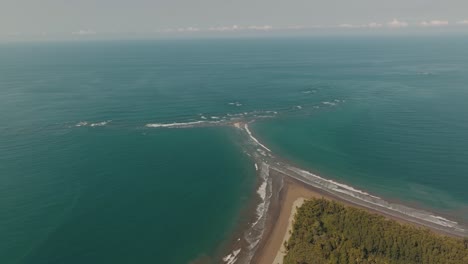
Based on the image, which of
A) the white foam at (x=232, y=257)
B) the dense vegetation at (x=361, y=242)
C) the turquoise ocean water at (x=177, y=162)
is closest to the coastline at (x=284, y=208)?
the white foam at (x=232, y=257)

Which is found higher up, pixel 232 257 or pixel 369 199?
pixel 369 199

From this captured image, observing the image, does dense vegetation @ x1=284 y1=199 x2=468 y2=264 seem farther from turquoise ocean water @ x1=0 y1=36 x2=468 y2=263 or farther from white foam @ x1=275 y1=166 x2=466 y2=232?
turquoise ocean water @ x1=0 y1=36 x2=468 y2=263

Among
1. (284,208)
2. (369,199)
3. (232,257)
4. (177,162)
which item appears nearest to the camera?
(232,257)

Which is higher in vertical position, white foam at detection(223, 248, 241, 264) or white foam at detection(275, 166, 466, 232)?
white foam at detection(275, 166, 466, 232)

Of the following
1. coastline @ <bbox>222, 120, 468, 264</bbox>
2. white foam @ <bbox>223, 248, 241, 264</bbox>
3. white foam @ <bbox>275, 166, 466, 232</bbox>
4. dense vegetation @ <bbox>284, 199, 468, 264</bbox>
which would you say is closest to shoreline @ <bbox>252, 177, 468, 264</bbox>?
coastline @ <bbox>222, 120, 468, 264</bbox>

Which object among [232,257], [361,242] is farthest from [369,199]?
[232,257]

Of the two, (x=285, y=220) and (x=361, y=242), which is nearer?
(x=361, y=242)

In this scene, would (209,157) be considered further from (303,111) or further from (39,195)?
(303,111)

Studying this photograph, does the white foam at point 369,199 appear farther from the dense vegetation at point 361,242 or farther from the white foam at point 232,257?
the white foam at point 232,257

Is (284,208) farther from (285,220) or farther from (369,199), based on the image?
(369,199)

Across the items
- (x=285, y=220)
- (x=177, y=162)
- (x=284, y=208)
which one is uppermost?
(x=177, y=162)
